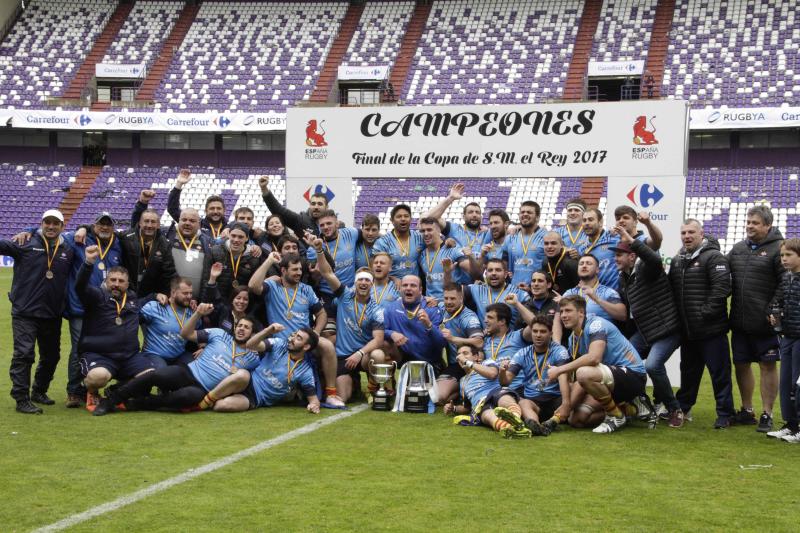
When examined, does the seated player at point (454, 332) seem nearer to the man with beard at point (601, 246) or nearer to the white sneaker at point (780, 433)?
the man with beard at point (601, 246)

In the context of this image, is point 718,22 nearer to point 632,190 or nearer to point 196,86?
point 196,86

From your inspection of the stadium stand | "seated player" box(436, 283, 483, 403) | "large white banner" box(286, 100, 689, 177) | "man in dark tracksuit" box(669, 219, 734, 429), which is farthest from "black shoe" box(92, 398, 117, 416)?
the stadium stand

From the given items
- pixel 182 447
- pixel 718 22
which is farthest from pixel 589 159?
pixel 718 22

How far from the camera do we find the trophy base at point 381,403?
940cm

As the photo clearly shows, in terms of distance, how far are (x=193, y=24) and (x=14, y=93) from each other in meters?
8.24

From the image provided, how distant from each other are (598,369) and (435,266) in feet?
9.19

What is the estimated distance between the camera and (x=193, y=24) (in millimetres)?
→ 43281

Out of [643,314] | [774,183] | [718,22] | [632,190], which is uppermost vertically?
[718,22]

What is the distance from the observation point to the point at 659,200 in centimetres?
1190

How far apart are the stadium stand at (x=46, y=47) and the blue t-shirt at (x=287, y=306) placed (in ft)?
109

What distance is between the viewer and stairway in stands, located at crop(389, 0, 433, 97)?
39.4m

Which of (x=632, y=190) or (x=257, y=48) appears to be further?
(x=257, y=48)

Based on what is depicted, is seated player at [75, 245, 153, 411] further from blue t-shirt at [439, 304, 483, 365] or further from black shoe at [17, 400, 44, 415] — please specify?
blue t-shirt at [439, 304, 483, 365]

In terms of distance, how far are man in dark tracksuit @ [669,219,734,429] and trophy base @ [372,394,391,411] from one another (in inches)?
111
